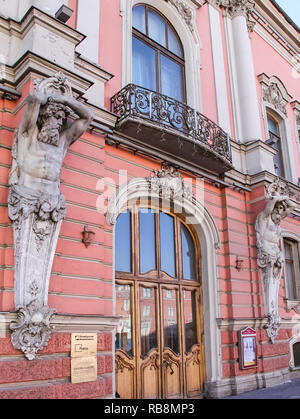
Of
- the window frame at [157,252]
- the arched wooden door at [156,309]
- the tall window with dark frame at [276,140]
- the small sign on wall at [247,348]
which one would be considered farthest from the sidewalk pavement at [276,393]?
the tall window with dark frame at [276,140]

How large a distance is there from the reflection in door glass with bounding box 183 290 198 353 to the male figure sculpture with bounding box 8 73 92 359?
3.51 metres

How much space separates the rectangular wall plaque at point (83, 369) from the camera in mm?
5523

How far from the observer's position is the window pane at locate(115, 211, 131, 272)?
24.0ft

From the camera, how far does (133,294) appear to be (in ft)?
24.0

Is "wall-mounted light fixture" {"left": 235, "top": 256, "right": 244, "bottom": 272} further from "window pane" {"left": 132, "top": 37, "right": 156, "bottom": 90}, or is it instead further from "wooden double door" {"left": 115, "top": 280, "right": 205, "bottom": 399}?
"window pane" {"left": 132, "top": 37, "right": 156, "bottom": 90}

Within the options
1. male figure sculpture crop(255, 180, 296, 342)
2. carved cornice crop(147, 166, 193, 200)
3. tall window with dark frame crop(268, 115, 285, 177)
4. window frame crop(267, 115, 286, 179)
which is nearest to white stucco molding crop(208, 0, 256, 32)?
window frame crop(267, 115, 286, 179)

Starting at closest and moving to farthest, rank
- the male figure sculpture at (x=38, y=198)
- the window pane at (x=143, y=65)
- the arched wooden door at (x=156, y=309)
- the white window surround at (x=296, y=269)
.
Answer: the male figure sculpture at (x=38, y=198), the arched wooden door at (x=156, y=309), the window pane at (x=143, y=65), the white window surround at (x=296, y=269)

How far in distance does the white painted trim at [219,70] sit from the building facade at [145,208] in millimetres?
56

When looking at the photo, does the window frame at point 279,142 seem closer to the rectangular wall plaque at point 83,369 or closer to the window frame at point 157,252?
the window frame at point 157,252

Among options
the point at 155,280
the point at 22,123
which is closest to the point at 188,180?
the point at 155,280

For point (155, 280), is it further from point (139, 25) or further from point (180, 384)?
point (139, 25)

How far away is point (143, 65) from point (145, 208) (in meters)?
3.24

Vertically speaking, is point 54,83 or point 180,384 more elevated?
point 54,83
